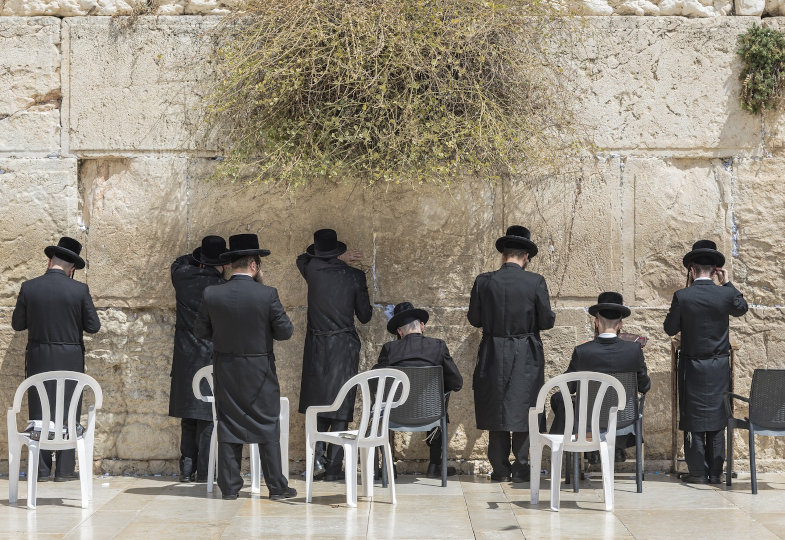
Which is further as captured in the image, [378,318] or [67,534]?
[378,318]

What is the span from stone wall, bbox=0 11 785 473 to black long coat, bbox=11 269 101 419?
47 cm

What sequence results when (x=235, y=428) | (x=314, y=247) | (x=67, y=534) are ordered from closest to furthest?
1. (x=67, y=534)
2. (x=235, y=428)
3. (x=314, y=247)

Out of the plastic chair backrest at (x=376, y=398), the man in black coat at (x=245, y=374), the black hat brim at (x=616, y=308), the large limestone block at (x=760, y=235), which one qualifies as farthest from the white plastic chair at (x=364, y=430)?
the large limestone block at (x=760, y=235)

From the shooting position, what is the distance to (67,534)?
5.36m

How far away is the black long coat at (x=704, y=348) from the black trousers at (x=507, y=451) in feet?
3.57

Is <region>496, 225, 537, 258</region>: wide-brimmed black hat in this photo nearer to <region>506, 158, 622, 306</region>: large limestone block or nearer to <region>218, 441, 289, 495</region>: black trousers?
<region>506, 158, 622, 306</region>: large limestone block

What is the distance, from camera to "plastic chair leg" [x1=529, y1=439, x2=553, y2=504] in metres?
6.04

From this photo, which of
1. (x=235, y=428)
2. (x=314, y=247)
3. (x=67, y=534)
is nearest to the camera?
(x=67, y=534)

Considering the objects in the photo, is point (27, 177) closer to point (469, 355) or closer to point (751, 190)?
point (469, 355)

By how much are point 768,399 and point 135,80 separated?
16.4ft

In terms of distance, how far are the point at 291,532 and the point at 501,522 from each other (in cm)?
118

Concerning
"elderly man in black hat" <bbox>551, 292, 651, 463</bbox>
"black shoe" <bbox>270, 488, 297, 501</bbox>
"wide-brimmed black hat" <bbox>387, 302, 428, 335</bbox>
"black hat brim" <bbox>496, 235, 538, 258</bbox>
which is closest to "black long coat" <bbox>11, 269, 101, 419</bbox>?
"black shoe" <bbox>270, 488, 297, 501</bbox>

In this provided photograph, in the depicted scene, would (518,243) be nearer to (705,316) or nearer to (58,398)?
Answer: (705,316)

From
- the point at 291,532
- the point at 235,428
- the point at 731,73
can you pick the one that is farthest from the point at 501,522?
the point at 731,73
